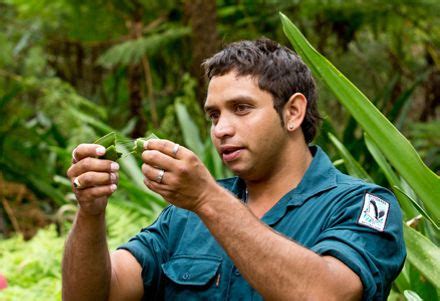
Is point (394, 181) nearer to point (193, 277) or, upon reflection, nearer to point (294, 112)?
point (294, 112)

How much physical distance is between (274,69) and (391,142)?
1.28ft

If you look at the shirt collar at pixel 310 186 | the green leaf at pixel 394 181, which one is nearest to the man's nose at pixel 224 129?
the shirt collar at pixel 310 186

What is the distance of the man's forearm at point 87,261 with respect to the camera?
2.13 meters

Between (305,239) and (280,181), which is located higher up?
(280,181)

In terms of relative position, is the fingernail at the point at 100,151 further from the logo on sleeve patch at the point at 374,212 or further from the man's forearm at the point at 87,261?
the logo on sleeve patch at the point at 374,212

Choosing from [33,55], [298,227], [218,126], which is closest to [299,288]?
[298,227]

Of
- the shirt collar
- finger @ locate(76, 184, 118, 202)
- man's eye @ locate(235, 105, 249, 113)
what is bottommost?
the shirt collar

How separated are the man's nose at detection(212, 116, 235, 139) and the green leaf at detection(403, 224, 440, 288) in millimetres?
586

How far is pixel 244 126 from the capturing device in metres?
2.17

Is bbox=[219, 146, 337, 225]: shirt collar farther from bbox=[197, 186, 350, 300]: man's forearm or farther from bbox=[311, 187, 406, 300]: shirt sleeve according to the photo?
bbox=[197, 186, 350, 300]: man's forearm

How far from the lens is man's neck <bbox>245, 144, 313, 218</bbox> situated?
2.30 metres

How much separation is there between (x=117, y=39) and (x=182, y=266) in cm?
484

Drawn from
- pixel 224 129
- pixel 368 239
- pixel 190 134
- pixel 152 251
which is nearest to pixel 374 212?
pixel 368 239

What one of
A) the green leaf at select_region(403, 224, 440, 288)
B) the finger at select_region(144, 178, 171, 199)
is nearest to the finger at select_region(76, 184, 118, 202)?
the finger at select_region(144, 178, 171, 199)
